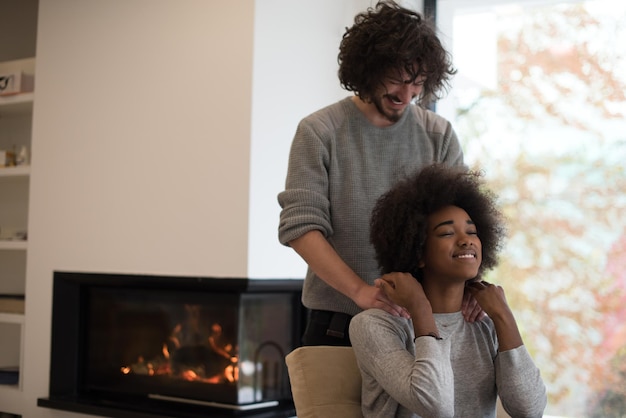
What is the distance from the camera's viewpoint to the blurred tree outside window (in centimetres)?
321

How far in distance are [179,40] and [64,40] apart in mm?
701

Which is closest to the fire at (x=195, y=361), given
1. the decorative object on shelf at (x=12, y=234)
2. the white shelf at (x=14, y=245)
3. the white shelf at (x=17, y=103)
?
the white shelf at (x=14, y=245)

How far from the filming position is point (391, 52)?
5.61 feet

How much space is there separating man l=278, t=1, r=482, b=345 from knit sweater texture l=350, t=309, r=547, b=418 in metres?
0.17

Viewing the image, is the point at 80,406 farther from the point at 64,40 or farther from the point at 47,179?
the point at 64,40

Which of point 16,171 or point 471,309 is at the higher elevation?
point 16,171

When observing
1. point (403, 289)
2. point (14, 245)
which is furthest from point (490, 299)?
point (14, 245)

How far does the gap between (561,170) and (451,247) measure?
6.19 feet

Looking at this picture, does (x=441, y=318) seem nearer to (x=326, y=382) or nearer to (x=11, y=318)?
(x=326, y=382)

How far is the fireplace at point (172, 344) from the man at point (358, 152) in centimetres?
135

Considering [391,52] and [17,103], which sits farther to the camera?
[17,103]

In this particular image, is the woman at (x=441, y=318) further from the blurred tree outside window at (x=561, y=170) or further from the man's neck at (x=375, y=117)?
the blurred tree outside window at (x=561, y=170)

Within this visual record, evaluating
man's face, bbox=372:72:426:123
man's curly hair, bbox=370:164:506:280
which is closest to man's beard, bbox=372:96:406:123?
man's face, bbox=372:72:426:123

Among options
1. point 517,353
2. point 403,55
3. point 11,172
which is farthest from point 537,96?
point 11,172
